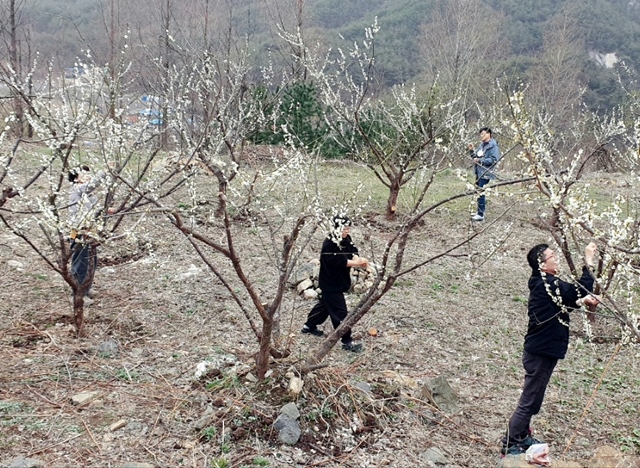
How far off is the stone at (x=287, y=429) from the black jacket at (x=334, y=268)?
181cm

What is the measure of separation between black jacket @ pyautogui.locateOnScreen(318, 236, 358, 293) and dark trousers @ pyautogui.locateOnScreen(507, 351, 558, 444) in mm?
1950

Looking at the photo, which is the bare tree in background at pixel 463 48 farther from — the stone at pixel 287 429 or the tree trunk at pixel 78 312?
the stone at pixel 287 429

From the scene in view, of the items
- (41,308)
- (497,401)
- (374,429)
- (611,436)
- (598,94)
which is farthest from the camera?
(598,94)

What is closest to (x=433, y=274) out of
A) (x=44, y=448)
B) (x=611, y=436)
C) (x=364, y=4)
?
(x=611, y=436)

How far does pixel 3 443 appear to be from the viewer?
338 centimetres

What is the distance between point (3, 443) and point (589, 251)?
4.11 m

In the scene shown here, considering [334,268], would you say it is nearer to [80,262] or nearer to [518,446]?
[518,446]

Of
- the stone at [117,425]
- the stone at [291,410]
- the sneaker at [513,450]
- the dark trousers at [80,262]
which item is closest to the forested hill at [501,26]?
the dark trousers at [80,262]

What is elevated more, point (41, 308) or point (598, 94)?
point (598, 94)

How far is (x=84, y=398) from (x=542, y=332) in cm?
345

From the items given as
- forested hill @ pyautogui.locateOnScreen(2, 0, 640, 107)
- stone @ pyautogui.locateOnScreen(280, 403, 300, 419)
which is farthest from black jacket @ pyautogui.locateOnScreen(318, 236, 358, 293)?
forested hill @ pyautogui.locateOnScreen(2, 0, 640, 107)

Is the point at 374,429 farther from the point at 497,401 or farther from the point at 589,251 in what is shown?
the point at 589,251

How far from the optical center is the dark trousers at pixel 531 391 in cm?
386

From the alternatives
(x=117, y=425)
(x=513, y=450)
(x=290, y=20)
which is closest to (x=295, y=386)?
(x=117, y=425)
